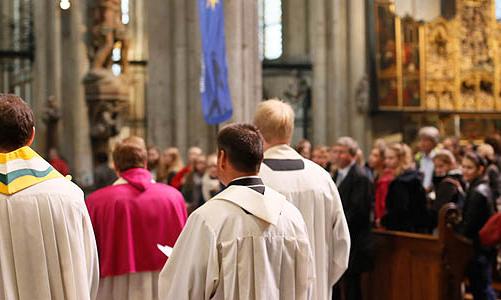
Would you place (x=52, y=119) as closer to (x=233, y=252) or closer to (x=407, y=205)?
(x=407, y=205)

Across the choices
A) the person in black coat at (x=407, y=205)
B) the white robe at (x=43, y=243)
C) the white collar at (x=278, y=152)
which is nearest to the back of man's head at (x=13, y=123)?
the white robe at (x=43, y=243)

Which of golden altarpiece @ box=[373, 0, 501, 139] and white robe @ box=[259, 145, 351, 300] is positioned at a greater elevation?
golden altarpiece @ box=[373, 0, 501, 139]

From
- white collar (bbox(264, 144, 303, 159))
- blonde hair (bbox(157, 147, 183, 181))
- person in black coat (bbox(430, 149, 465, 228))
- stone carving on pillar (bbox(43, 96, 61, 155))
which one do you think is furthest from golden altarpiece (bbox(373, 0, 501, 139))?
white collar (bbox(264, 144, 303, 159))

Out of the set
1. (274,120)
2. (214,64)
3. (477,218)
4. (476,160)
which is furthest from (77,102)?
(274,120)

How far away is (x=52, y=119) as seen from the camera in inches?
663

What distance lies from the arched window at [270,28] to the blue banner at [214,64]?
14459 mm

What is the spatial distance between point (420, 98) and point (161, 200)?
16887 millimetres

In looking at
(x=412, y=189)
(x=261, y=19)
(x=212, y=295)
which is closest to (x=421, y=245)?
(x=412, y=189)

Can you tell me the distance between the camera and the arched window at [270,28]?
25781 millimetres

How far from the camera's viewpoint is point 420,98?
2311 centimetres

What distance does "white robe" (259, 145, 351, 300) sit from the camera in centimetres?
606

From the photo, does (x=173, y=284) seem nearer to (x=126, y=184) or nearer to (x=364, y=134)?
(x=126, y=184)

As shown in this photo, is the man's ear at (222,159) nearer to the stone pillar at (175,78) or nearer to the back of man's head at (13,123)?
the back of man's head at (13,123)

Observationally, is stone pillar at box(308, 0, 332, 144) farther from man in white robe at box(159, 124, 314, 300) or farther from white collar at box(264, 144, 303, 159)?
man in white robe at box(159, 124, 314, 300)
